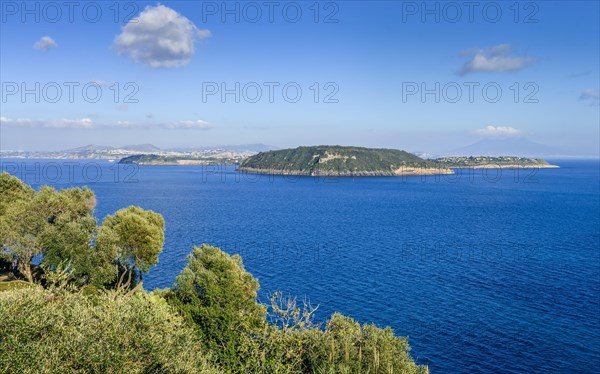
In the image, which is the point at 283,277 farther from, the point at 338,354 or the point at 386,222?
the point at 386,222

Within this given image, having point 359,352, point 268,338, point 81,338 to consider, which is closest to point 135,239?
point 268,338

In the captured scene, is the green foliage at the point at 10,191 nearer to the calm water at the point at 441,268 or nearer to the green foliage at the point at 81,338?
the calm water at the point at 441,268

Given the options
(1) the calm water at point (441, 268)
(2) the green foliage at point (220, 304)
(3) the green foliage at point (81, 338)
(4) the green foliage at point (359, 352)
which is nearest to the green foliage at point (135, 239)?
(1) the calm water at point (441, 268)

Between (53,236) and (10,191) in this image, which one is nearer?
(53,236)

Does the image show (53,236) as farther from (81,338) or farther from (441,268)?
(441,268)

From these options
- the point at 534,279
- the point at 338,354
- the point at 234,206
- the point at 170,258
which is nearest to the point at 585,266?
the point at 534,279

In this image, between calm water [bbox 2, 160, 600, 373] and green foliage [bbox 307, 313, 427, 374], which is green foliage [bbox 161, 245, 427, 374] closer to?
→ green foliage [bbox 307, 313, 427, 374]
